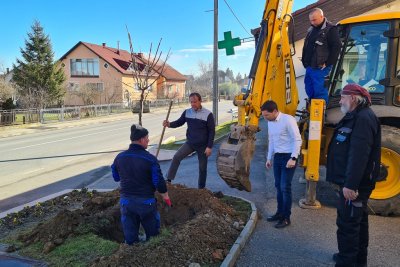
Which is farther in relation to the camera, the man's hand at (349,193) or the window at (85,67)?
the window at (85,67)

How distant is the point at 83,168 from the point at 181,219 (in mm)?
6308

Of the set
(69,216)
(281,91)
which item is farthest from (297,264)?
(69,216)

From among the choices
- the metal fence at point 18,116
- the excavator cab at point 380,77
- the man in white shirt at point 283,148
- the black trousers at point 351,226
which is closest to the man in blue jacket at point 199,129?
the man in white shirt at point 283,148

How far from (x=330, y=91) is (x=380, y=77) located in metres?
0.81

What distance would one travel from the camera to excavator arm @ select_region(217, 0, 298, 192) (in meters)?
5.19

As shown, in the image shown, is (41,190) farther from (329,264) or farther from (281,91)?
(329,264)

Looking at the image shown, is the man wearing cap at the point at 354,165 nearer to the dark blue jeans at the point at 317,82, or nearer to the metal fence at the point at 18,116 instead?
the dark blue jeans at the point at 317,82

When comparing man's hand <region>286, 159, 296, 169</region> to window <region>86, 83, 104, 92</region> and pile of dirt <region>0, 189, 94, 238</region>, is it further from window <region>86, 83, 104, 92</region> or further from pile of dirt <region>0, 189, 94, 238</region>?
window <region>86, 83, 104, 92</region>

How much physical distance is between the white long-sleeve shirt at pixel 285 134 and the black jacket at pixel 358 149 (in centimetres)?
128

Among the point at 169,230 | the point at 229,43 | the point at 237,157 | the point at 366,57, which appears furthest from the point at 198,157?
the point at 229,43

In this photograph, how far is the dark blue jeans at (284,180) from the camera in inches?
209

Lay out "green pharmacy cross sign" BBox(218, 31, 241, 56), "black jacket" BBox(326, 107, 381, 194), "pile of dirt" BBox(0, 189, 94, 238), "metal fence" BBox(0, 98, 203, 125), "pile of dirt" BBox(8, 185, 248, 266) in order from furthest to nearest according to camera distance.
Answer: "metal fence" BBox(0, 98, 203, 125) → "green pharmacy cross sign" BBox(218, 31, 241, 56) → "pile of dirt" BBox(0, 189, 94, 238) → "pile of dirt" BBox(8, 185, 248, 266) → "black jacket" BBox(326, 107, 381, 194)

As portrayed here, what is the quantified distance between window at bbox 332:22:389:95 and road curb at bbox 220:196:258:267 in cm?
278

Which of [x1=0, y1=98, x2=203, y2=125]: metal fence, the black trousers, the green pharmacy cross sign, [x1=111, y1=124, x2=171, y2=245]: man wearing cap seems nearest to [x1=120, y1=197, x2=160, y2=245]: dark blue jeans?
[x1=111, y1=124, x2=171, y2=245]: man wearing cap
